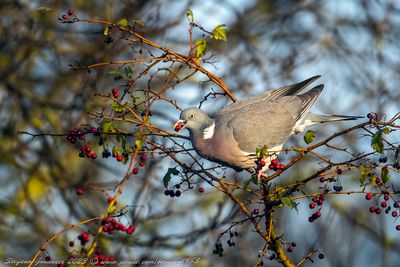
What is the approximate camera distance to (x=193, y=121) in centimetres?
475

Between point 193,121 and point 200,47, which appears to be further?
point 193,121

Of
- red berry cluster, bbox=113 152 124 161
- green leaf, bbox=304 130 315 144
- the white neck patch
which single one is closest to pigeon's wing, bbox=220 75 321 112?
the white neck patch

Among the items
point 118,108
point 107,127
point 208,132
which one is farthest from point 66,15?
point 208,132

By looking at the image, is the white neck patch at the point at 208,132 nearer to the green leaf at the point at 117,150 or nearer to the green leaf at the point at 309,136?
the green leaf at the point at 117,150

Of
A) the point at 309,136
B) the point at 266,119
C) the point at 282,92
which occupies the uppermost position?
the point at 282,92

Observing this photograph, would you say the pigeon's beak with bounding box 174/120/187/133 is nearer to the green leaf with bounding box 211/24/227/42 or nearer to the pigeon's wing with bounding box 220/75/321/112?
the pigeon's wing with bounding box 220/75/321/112

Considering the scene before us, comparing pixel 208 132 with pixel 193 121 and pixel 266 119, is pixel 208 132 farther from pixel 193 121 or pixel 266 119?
pixel 266 119

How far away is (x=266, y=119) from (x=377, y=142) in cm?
221

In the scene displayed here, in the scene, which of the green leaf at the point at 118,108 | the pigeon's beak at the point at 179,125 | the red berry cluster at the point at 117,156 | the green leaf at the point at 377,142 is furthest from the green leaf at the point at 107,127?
the green leaf at the point at 377,142

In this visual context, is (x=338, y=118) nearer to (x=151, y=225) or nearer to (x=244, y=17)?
(x=151, y=225)

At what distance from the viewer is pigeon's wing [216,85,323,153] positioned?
4.88 m

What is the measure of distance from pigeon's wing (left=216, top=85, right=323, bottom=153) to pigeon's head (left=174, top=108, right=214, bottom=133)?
209 millimetres

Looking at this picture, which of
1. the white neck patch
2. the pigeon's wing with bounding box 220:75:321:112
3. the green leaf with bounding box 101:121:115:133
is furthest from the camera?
the pigeon's wing with bounding box 220:75:321:112

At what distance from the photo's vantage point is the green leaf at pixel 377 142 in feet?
9.49
